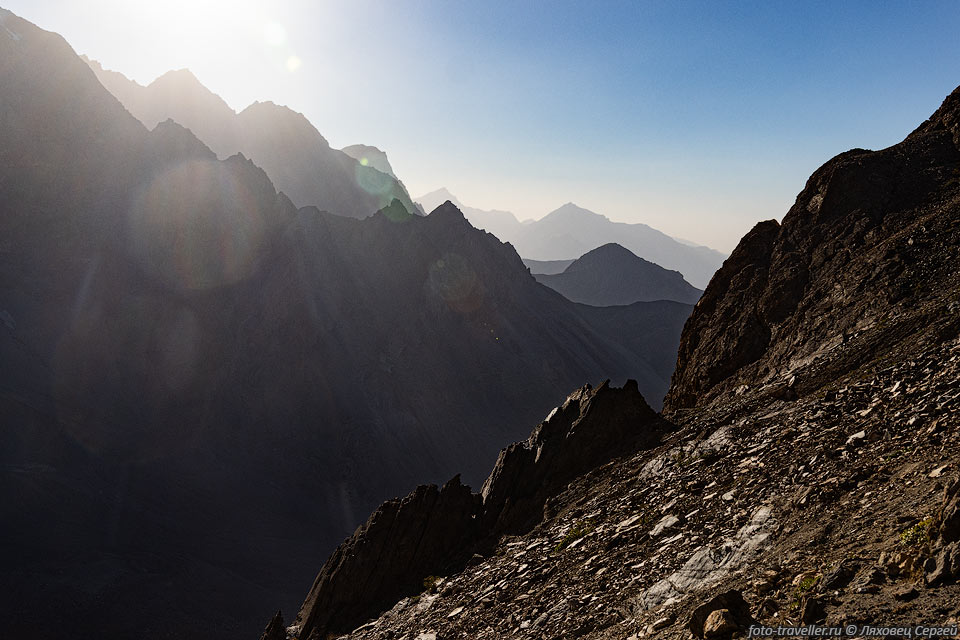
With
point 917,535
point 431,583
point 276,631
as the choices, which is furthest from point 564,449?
point 917,535

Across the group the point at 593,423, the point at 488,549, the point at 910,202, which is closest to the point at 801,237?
the point at 910,202

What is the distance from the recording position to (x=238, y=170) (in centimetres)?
11950

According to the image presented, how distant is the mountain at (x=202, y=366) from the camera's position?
62719 mm

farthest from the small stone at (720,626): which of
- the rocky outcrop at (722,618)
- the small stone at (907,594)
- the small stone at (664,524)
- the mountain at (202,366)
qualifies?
the mountain at (202,366)

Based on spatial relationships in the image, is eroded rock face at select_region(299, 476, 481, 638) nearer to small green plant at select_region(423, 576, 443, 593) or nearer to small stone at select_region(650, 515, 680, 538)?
small green plant at select_region(423, 576, 443, 593)

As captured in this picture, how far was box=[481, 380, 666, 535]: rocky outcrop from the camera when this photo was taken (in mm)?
18781

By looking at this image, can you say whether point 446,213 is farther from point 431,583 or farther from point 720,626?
point 720,626

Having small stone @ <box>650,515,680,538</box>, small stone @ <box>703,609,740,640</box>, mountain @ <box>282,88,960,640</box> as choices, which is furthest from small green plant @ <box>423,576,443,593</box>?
small stone @ <box>703,609,740,640</box>

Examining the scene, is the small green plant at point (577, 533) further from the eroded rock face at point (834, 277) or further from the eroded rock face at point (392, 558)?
the eroded rock face at point (834, 277)

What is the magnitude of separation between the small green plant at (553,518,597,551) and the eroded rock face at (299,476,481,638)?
5268mm

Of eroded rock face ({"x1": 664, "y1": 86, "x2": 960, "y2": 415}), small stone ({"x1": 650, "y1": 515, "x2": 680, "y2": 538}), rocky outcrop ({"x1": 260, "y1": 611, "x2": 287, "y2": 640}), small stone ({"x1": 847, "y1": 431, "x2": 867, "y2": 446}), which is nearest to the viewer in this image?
small stone ({"x1": 847, "y1": 431, "x2": 867, "y2": 446})

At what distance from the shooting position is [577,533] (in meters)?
14.0

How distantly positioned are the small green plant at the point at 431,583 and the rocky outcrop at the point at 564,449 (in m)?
2.42

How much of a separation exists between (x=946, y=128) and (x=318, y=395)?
94636 millimetres
